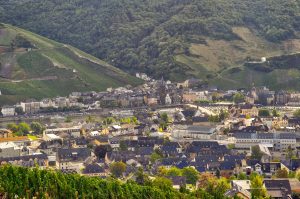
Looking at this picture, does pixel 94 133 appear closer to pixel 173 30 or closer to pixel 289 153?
pixel 289 153

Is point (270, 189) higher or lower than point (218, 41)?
lower

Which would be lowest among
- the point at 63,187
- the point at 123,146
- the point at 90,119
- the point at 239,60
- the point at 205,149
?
the point at 205,149

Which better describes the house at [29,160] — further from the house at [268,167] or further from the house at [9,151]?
the house at [268,167]

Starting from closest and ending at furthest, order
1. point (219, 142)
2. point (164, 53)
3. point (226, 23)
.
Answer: point (219, 142) < point (164, 53) < point (226, 23)

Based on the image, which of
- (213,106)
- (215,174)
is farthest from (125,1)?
(215,174)

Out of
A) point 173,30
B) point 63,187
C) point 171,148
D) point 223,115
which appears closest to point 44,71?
point 173,30

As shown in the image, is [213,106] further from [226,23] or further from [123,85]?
[226,23]
